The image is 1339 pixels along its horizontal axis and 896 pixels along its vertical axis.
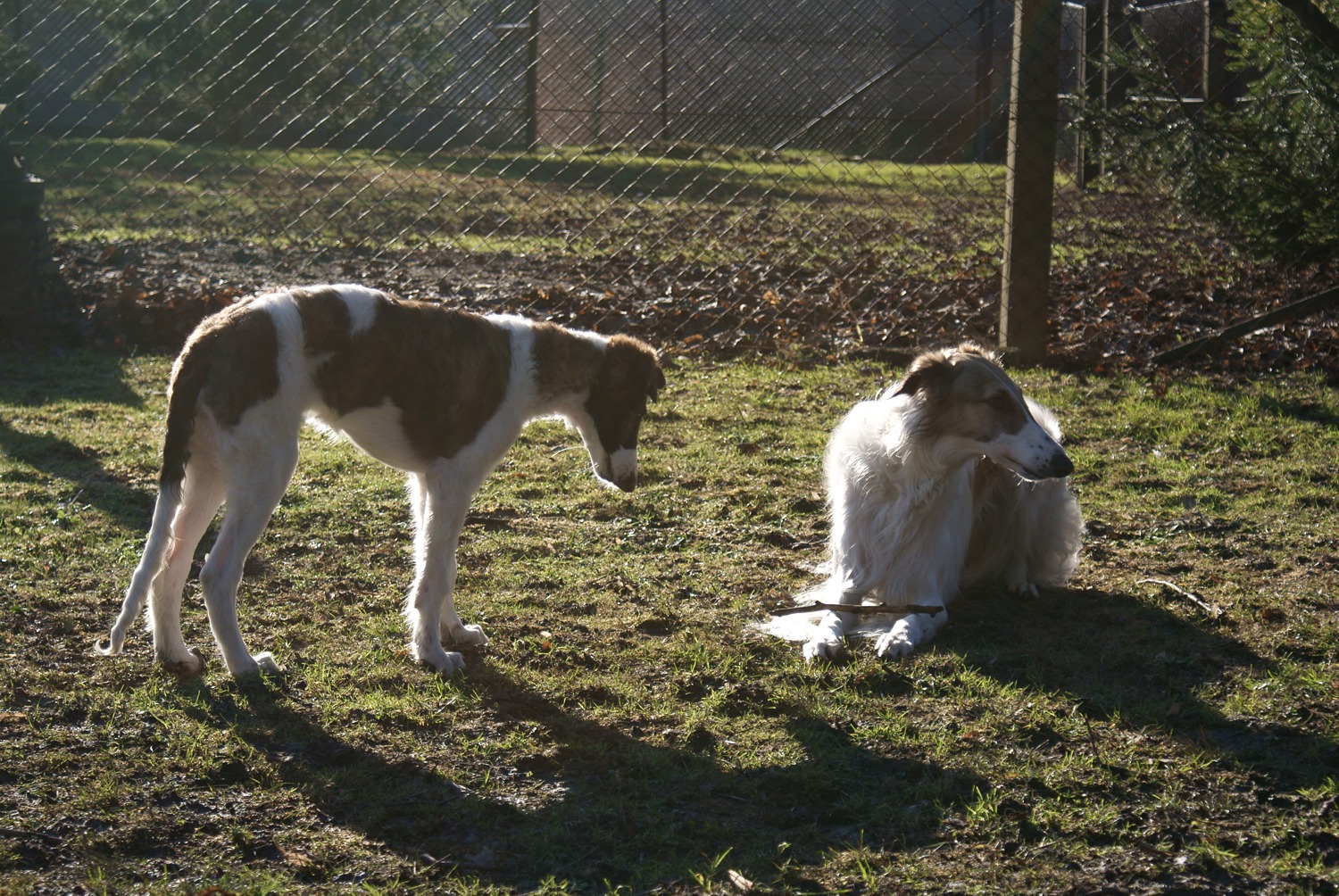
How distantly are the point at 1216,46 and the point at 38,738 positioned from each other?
10.4 metres

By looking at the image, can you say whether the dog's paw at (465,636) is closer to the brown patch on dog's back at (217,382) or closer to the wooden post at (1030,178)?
the brown patch on dog's back at (217,382)

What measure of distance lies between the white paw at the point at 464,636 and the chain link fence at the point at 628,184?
4626 millimetres

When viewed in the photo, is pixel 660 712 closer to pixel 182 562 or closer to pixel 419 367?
pixel 419 367

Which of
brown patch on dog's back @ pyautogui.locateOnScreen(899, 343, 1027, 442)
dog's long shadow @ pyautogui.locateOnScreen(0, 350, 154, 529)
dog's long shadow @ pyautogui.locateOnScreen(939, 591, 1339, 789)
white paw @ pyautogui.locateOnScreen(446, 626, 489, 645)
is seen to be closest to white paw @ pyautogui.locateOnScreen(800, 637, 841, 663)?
dog's long shadow @ pyautogui.locateOnScreen(939, 591, 1339, 789)

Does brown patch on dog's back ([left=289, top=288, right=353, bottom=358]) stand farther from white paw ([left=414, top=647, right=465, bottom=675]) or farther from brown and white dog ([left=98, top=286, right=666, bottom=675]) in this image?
white paw ([left=414, top=647, right=465, bottom=675])

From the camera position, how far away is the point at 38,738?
3334 millimetres

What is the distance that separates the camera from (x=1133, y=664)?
401cm

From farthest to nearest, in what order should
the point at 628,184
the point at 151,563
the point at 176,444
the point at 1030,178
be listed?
the point at 628,184
the point at 1030,178
the point at 176,444
the point at 151,563

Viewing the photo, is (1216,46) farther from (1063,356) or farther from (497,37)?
(497,37)

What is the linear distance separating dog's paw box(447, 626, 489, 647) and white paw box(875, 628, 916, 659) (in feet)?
4.44

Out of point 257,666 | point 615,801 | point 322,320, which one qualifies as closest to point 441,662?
point 257,666

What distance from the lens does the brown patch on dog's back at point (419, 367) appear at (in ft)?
12.5

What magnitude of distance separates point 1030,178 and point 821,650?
15.5ft

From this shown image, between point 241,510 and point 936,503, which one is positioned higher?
point 241,510
